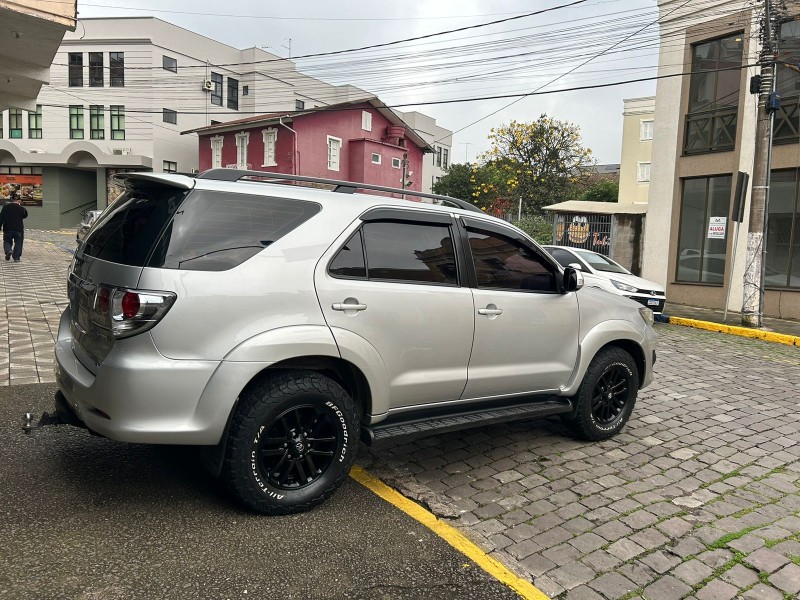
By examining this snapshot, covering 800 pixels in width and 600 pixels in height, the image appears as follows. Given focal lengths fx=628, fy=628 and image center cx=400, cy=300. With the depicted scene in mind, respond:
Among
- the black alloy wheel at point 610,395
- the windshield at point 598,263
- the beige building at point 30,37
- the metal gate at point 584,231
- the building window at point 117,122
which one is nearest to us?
the black alloy wheel at point 610,395

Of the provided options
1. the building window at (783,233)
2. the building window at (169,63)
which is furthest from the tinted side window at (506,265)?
the building window at (169,63)

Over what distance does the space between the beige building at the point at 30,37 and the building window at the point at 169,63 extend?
88.5 feet

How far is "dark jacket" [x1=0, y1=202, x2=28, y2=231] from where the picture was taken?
52.1 ft

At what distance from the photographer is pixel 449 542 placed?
3252 millimetres

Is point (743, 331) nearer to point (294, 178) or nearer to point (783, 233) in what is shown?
point (783, 233)

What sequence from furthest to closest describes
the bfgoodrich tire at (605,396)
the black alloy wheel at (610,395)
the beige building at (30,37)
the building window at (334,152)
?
the building window at (334,152) → the beige building at (30,37) → the black alloy wheel at (610,395) → the bfgoodrich tire at (605,396)

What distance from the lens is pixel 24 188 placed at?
126 feet

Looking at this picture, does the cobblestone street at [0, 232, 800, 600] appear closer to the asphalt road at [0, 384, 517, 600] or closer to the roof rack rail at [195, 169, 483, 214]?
the asphalt road at [0, 384, 517, 600]

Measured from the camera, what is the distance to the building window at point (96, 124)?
126ft

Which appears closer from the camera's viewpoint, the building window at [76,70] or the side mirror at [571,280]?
the side mirror at [571,280]

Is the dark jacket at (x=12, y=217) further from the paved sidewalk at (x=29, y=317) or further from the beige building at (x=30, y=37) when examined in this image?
the beige building at (x=30, y=37)

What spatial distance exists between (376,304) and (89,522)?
6.11 feet

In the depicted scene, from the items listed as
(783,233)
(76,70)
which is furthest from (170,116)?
(783,233)

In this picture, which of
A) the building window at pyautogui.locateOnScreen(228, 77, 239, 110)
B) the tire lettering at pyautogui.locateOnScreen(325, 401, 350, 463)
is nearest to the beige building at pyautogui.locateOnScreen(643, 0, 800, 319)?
the tire lettering at pyautogui.locateOnScreen(325, 401, 350, 463)
